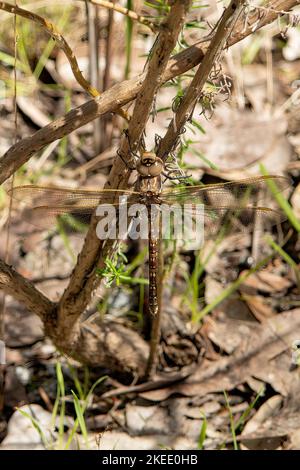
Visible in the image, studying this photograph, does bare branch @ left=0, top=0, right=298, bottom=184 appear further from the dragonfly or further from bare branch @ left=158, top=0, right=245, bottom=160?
the dragonfly

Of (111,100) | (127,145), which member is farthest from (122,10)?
(127,145)

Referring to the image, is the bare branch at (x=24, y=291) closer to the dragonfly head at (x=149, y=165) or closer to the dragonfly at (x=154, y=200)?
the dragonfly at (x=154, y=200)

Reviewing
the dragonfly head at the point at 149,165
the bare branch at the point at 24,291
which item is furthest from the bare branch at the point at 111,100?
the bare branch at the point at 24,291

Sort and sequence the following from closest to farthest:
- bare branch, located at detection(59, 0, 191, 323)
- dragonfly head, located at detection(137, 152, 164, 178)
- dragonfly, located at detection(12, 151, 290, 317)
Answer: bare branch, located at detection(59, 0, 191, 323) → dragonfly head, located at detection(137, 152, 164, 178) → dragonfly, located at detection(12, 151, 290, 317)

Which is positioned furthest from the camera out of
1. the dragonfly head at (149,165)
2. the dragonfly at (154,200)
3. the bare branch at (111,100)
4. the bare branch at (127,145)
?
the dragonfly at (154,200)

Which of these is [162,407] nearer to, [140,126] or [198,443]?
[198,443]

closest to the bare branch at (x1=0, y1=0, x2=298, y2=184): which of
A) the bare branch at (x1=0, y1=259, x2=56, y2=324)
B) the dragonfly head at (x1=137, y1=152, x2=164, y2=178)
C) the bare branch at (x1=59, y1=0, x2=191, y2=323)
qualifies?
the bare branch at (x1=59, y1=0, x2=191, y2=323)
